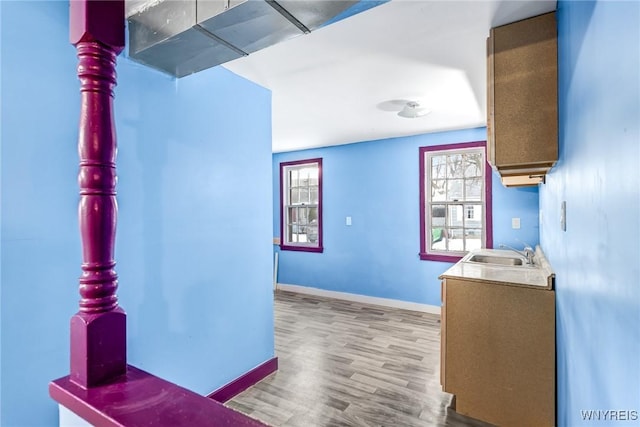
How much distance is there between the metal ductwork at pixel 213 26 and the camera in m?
1.28

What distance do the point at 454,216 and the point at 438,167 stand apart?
715mm

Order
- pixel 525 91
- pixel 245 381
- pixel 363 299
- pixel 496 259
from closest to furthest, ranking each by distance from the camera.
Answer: pixel 525 91
pixel 245 381
pixel 496 259
pixel 363 299

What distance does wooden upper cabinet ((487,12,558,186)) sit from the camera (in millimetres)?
1753

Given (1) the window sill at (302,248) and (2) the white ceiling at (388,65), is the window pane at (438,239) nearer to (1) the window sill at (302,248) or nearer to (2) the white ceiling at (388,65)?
(2) the white ceiling at (388,65)

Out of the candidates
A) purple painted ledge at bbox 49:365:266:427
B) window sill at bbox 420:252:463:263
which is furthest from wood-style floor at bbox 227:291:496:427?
purple painted ledge at bbox 49:365:266:427

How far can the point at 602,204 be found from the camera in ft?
2.98

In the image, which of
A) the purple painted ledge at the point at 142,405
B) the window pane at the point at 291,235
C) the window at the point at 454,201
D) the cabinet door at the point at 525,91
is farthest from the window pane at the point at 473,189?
the purple painted ledge at the point at 142,405

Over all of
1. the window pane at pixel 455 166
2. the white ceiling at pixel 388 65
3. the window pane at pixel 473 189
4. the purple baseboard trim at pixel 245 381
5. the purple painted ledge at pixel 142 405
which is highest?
the white ceiling at pixel 388 65

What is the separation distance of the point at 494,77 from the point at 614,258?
1461mm

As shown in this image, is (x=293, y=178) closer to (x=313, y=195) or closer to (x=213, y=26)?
(x=313, y=195)

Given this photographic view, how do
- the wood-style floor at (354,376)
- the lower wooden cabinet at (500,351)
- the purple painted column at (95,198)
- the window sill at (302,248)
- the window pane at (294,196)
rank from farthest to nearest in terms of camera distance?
the window pane at (294,196), the window sill at (302,248), the wood-style floor at (354,376), the lower wooden cabinet at (500,351), the purple painted column at (95,198)

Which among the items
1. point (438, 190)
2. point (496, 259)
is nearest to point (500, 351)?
point (496, 259)

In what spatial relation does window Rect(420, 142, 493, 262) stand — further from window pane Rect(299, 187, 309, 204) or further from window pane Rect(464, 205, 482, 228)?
window pane Rect(299, 187, 309, 204)

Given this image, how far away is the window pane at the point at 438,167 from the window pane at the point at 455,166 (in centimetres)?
5
